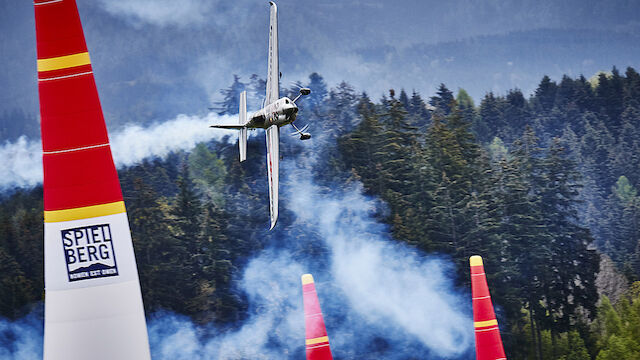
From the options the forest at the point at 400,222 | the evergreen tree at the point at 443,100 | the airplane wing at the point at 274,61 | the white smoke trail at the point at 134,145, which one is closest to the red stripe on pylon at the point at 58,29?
the airplane wing at the point at 274,61

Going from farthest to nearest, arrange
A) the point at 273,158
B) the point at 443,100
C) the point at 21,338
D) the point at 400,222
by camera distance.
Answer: the point at 443,100, the point at 400,222, the point at 21,338, the point at 273,158

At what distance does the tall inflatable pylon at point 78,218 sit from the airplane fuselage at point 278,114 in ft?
37.1

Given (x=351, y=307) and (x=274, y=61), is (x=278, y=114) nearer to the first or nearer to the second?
(x=274, y=61)

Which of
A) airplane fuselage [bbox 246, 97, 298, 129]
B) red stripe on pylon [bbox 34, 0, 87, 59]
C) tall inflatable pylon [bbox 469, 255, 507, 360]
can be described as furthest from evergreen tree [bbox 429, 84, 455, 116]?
red stripe on pylon [bbox 34, 0, 87, 59]

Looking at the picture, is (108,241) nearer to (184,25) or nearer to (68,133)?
(68,133)

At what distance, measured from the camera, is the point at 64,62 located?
3.16m

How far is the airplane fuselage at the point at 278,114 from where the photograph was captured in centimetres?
1465

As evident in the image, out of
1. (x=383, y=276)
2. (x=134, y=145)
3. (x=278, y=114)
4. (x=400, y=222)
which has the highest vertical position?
(x=134, y=145)

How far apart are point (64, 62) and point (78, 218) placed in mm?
711

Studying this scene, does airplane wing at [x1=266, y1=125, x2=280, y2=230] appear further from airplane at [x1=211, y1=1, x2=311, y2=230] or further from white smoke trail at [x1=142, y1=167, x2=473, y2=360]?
white smoke trail at [x1=142, y1=167, x2=473, y2=360]

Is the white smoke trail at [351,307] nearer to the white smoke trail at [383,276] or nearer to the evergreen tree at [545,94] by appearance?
the white smoke trail at [383,276]

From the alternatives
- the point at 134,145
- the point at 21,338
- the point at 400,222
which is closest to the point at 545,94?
the point at 400,222

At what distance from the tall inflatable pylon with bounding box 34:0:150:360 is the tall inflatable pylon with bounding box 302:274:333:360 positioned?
856 centimetres

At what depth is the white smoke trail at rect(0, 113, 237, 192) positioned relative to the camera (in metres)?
28.5
